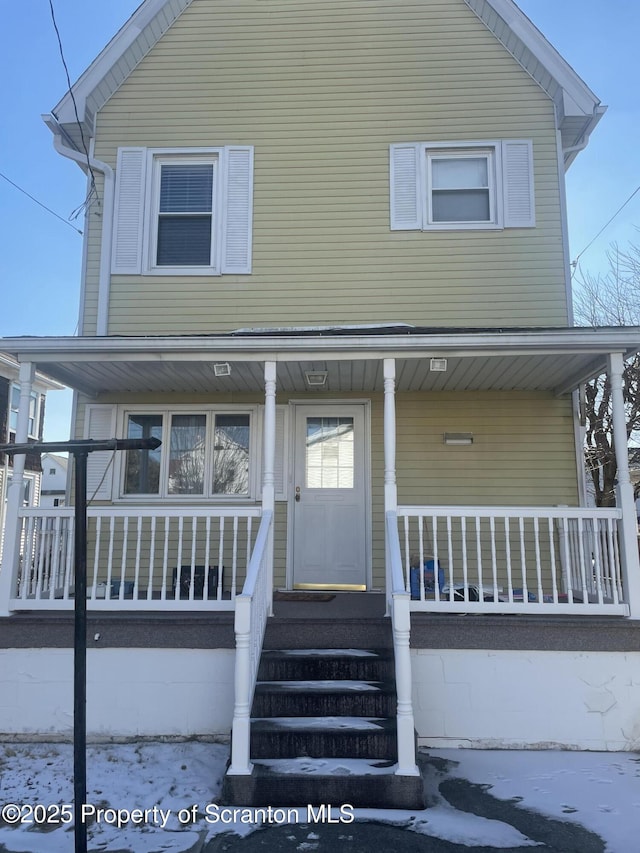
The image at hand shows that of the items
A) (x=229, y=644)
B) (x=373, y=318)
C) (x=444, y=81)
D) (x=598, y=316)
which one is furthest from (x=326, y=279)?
(x=598, y=316)

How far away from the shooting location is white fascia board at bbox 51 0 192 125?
732 cm

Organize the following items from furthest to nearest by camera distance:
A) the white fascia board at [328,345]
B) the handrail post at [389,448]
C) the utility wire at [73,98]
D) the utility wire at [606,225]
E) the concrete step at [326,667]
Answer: the utility wire at [606,225], the utility wire at [73,98], the white fascia board at [328,345], the handrail post at [389,448], the concrete step at [326,667]


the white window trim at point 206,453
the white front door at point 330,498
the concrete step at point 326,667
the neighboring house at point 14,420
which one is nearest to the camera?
the concrete step at point 326,667

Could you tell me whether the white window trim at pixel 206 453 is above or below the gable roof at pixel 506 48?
below

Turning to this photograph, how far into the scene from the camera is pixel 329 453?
6.96 meters

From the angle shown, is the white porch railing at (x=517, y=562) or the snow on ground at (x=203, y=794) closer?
the snow on ground at (x=203, y=794)

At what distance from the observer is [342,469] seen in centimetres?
693

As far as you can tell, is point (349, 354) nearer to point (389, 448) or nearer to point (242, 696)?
point (389, 448)

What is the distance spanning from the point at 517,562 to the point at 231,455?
3.28 meters

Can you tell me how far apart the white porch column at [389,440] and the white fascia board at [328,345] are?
0.57ft

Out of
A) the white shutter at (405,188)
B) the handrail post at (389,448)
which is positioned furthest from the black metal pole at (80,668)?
the white shutter at (405,188)

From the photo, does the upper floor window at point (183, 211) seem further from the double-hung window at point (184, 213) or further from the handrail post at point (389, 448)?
the handrail post at point (389, 448)

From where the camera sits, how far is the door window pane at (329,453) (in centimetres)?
692

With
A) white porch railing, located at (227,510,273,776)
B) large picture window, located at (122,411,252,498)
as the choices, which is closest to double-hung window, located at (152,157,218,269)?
large picture window, located at (122,411,252,498)
